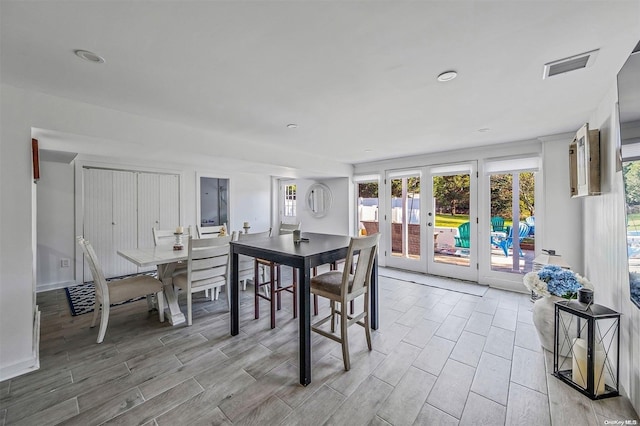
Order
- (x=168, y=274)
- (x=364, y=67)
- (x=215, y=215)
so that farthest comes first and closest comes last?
(x=215, y=215)
(x=168, y=274)
(x=364, y=67)

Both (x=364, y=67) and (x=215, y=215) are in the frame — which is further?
(x=215, y=215)

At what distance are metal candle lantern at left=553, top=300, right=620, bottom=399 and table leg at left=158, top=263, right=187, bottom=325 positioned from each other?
3538 millimetres

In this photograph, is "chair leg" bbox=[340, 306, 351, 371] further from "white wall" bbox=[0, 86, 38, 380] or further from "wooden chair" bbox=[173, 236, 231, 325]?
"white wall" bbox=[0, 86, 38, 380]

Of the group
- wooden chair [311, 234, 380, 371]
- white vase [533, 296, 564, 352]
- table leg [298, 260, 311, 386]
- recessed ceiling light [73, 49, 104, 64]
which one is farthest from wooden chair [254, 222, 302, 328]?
white vase [533, 296, 564, 352]

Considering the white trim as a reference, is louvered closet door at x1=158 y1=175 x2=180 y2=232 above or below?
below

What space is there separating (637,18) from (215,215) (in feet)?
20.8

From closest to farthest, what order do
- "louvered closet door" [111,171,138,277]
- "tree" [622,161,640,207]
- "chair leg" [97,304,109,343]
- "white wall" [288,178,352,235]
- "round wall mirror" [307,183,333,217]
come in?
"tree" [622,161,640,207] → "chair leg" [97,304,109,343] → "louvered closet door" [111,171,138,277] → "white wall" [288,178,352,235] → "round wall mirror" [307,183,333,217]

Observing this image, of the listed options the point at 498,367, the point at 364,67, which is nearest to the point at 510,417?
the point at 498,367

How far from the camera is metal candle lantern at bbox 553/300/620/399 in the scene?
173cm

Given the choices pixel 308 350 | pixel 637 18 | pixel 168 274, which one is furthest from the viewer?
pixel 168 274

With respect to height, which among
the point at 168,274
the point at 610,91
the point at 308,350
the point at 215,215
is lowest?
the point at 308,350

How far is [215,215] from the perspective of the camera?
6.01m

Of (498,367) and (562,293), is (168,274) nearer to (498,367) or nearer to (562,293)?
(498,367)

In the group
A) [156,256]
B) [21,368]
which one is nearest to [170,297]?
[156,256]
